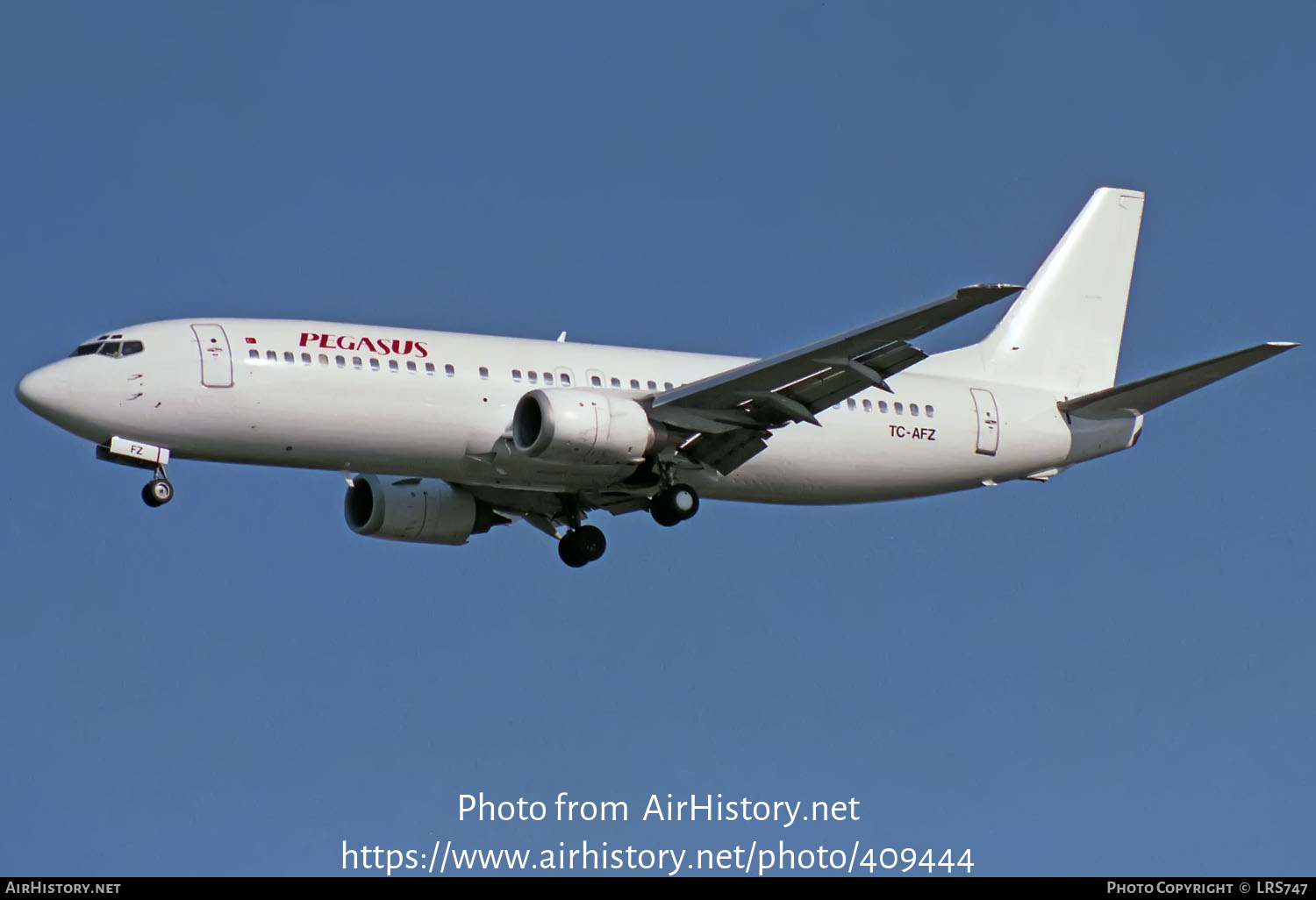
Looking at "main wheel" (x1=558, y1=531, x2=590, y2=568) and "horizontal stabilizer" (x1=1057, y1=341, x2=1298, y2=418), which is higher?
"horizontal stabilizer" (x1=1057, y1=341, x2=1298, y2=418)

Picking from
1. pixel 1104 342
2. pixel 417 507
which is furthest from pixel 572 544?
pixel 1104 342

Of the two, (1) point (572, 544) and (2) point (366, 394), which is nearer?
(2) point (366, 394)

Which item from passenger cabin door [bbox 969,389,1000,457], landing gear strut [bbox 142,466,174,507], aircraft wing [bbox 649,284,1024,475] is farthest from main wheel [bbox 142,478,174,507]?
passenger cabin door [bbox 969,389,1000,457]

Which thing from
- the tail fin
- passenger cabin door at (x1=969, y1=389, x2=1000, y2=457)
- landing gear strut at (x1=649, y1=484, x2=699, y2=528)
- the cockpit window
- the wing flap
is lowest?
landing gear strut at (x1=649, y1=484, x2=699, y2=528)

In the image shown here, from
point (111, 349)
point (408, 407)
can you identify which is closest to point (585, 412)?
point (408, 407)

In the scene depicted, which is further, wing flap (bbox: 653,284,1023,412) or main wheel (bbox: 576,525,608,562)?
main wheel (bbox: 576,525,608,562)

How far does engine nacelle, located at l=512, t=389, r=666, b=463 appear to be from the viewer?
3812 cm

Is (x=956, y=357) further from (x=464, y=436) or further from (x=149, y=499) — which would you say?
(x=149, y=499)

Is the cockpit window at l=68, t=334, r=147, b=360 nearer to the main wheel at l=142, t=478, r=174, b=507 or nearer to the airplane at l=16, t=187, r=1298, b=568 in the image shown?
the airplane at l=16, t=187, r=1298, b=568

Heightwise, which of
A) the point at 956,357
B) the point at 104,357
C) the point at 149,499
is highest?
the point at 956,357

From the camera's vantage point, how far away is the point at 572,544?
43.4 meters

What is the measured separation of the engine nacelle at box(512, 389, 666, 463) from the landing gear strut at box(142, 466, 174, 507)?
21.1ft

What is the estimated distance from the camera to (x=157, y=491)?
37375 millimetres

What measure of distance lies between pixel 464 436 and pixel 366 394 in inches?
80.6
